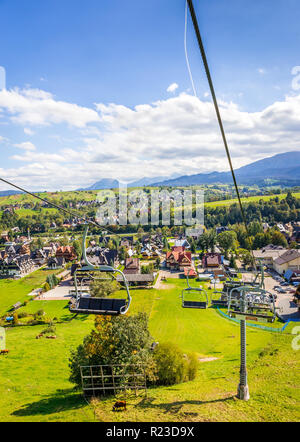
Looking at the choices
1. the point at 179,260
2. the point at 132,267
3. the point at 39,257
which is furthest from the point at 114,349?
the point at 39,257

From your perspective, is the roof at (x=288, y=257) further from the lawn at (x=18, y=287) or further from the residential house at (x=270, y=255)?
the lawn at (x=18, y=287)

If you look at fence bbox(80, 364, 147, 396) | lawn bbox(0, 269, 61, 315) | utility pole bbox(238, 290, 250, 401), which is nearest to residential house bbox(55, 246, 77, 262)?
lawn bbox(0, 269, 61, 315)

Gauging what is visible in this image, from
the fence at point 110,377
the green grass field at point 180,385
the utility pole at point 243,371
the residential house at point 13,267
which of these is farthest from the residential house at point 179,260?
the utility pole at point 243,371

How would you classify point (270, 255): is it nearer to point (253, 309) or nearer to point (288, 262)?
point (288, 262)

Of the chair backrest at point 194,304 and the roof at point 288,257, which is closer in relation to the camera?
the chair backrest at point 194,304

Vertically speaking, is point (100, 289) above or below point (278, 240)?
below

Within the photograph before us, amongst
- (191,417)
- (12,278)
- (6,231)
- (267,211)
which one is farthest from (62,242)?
(191,417)

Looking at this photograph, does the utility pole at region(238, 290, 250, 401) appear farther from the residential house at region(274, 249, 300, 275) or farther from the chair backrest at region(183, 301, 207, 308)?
the residential house at region(274, 249, 300, 275)
